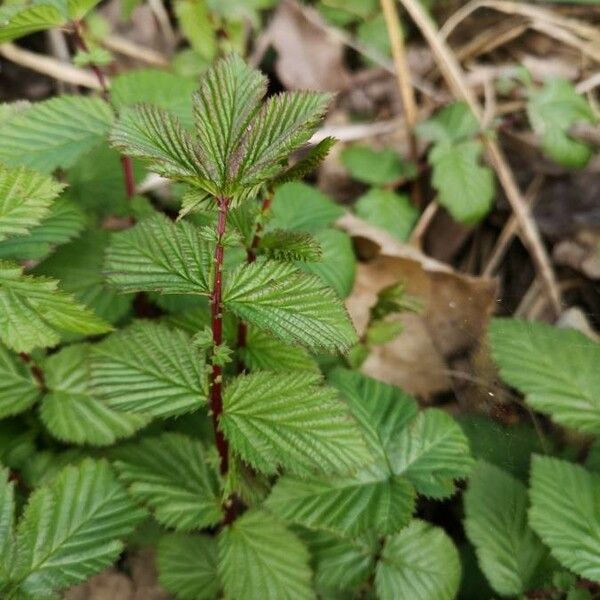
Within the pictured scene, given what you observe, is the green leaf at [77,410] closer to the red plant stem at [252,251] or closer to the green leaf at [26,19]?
the red plant stem at [252,251]

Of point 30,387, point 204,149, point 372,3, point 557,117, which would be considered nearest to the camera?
point 204,149

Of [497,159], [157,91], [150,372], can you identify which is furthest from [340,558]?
[497,159]

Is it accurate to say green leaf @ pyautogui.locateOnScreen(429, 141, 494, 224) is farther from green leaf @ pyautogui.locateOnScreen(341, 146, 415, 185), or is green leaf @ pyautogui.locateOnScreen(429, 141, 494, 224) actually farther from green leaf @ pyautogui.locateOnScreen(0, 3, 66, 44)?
green leaf @ pyautogui.locateOnScreen(0, 3, 66, 44)

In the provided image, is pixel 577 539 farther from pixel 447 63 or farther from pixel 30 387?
pixel 447 63

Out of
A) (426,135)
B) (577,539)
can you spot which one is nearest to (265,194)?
(577,539)

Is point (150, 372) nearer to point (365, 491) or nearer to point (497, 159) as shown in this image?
point (365, 491)

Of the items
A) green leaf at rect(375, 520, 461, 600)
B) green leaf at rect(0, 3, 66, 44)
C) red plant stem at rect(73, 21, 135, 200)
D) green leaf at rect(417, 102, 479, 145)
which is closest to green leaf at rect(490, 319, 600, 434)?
green leaf at rect(375, 520, 461, 600)
